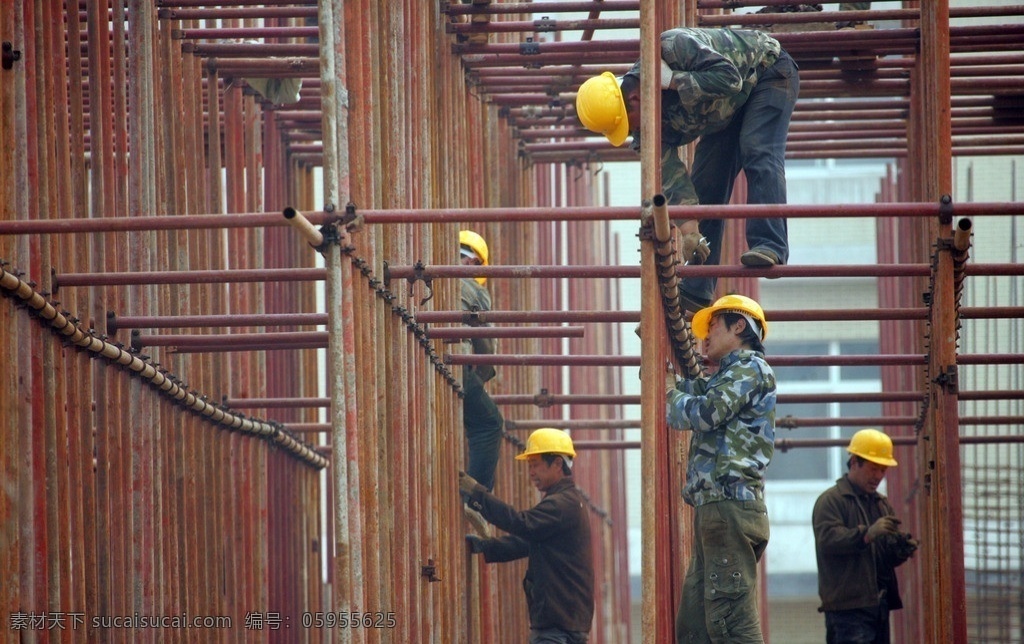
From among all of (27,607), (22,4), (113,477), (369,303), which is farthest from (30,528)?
(22,4)

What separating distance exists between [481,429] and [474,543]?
1575mm

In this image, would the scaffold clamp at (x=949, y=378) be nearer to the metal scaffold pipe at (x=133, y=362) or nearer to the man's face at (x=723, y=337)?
the man's face at (x=723, y=337)

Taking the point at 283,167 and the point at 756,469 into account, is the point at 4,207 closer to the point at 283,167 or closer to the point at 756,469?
the point at 756,469

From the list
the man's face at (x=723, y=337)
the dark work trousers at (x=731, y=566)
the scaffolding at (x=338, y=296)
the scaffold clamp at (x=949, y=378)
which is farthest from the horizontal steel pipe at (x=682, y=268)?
the dark work trousers at (x=731, y=566)

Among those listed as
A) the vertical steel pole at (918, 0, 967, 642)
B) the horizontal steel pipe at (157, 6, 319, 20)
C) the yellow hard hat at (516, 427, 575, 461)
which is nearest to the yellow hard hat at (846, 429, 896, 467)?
the yellow hard hat at (516, 427, 575, 461)

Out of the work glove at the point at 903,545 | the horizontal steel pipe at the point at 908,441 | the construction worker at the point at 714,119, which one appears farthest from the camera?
the horizontal steel pipe at the point at 908,441

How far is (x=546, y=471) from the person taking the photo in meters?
11.7

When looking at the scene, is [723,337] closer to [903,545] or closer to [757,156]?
[757,156]

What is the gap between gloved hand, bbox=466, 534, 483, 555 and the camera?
10961 millimetres

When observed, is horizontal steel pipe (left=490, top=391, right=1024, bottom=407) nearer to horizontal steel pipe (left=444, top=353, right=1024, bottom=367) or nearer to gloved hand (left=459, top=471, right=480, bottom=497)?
horizontal steel pipe (left=444, top=353, right=1024, bottom=367)

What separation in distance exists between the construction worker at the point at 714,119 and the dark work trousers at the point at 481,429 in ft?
9.77

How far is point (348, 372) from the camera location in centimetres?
720

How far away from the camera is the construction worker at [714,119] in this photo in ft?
28.6

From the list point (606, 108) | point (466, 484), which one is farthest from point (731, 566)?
point (466, 484)
